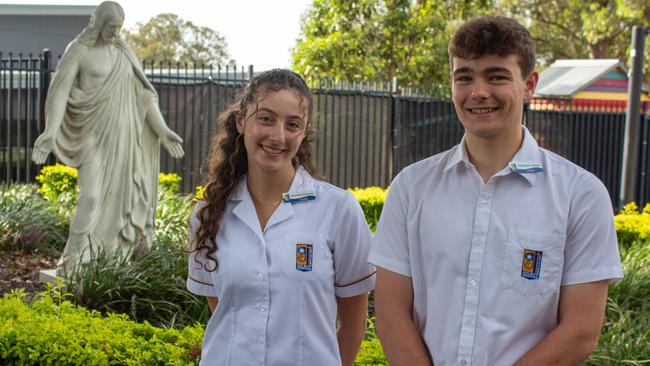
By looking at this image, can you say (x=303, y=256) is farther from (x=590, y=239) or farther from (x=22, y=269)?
(x=22, y=269)

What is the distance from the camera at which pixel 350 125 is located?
616 inches

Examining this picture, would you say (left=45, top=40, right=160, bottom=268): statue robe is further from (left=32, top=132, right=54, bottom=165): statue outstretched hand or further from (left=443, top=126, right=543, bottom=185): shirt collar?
(left=443, top=126, right=543, bottom=185): shirt collar

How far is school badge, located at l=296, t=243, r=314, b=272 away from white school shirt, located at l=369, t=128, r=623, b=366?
335 mm

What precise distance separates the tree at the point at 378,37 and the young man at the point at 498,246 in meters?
19.4

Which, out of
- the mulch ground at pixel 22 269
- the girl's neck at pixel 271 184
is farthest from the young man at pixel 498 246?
the mulch ground at pixel 22 269

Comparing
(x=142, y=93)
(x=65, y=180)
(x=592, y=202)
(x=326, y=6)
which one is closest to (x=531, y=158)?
(x=592, y=202)

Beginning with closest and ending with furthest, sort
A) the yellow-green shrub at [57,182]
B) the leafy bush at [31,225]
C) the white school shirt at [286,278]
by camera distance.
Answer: the white school shirt at [286,278] < the leafy bush at [31,225] < the yellow-green shrub at [57,182]

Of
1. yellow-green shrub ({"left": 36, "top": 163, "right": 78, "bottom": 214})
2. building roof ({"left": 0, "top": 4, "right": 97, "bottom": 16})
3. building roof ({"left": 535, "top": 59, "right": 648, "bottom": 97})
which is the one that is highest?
building roof ({"left": 0, "top": 4, "right": 97, "bottom": 16})

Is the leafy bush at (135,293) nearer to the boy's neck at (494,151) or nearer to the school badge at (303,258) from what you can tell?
the school badge at (303,258)

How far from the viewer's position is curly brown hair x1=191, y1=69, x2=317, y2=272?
2982mm

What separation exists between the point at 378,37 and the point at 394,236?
2047 cm

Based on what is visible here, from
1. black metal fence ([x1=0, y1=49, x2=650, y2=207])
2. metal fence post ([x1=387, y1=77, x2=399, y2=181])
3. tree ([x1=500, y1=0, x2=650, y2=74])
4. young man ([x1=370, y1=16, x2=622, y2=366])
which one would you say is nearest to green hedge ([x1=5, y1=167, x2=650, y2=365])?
young man ([x1=370, y1=16, x2=622, y2=366])

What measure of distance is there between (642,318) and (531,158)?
3.88 m

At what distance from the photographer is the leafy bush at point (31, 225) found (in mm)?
9203
